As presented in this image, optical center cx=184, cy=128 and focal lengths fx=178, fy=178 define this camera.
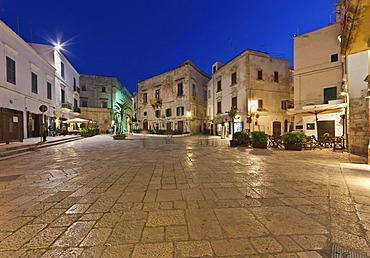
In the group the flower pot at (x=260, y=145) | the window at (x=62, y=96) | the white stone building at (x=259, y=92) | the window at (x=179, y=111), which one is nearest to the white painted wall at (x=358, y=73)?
the flower pot at (x=260, y=145)

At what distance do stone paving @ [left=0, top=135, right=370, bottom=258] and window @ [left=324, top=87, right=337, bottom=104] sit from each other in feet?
43.4

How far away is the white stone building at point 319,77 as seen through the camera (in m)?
14.5

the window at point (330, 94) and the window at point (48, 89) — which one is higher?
the window at point (48, 89)

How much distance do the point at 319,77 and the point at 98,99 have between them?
3555cm

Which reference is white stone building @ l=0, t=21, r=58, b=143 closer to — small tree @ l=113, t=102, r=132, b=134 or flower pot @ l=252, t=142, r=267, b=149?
small tree @ l=113, t=102, r=132, b=134

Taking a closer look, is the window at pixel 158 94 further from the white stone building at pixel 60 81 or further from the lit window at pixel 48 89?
the lit window at pixel 48 89

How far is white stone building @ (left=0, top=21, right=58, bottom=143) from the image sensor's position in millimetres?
12038

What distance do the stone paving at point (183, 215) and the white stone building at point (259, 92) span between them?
1603cm

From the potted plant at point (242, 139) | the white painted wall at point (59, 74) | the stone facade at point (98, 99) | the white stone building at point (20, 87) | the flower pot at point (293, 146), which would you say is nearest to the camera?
the flower pot at point (293, 146)

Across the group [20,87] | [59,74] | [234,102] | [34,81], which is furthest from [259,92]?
[59,74]

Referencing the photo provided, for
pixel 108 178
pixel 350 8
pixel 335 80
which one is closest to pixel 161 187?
pixel 108 178

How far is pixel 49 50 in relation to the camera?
68.4 feet

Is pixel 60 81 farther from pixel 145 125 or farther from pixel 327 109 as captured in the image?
pixel 327 109

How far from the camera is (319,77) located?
15555 millimetres
